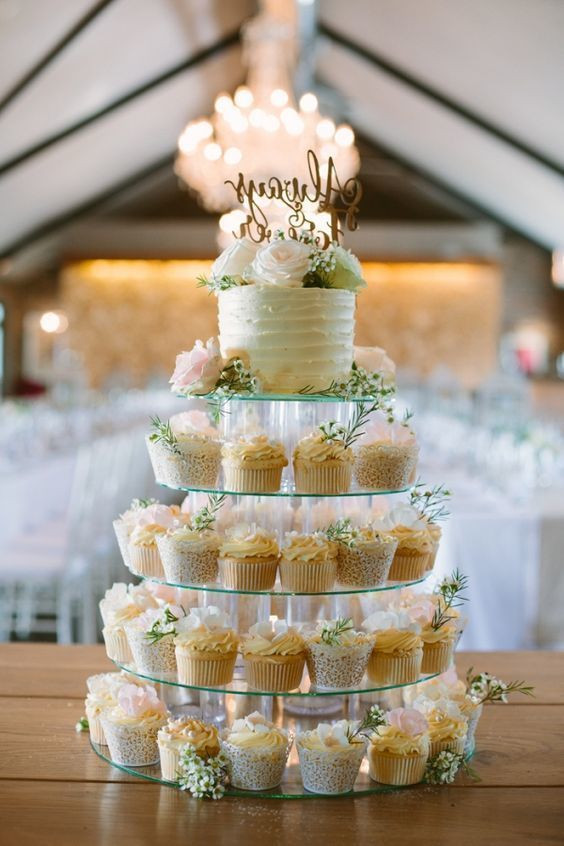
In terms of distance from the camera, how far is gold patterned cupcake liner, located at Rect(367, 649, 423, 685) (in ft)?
6.96

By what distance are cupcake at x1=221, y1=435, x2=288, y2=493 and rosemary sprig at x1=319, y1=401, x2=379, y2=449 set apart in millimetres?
113

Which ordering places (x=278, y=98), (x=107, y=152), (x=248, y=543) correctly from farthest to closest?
(x=107, y=152) → (x=278, y=98) → (x=248, y=543)

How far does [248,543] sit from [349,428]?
342 millimetres

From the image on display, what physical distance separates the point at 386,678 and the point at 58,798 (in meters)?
0.71

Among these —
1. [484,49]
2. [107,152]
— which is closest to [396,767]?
[484,49]

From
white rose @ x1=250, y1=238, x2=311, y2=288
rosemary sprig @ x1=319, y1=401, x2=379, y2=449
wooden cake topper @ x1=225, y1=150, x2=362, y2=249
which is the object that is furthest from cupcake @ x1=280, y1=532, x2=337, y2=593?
wooden cake topper @ x1=225, y1=150, x2=362, y2=249

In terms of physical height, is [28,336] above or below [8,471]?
above

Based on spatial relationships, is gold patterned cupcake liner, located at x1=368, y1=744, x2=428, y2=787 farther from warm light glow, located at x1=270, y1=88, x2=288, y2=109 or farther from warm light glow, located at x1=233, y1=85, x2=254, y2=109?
warm light glow, located at x1=233, y1=85, x2=254, y2=109

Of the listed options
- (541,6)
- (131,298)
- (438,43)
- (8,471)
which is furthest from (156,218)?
(8,471)

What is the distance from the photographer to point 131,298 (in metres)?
17.7

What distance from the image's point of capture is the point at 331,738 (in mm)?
2010

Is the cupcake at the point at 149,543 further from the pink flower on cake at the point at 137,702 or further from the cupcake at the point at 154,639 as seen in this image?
the pink flower on cake at the point at 137,702

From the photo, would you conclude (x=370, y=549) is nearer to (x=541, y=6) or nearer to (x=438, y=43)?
(x=541, y=6)

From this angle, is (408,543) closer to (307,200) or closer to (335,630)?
(335,630)
